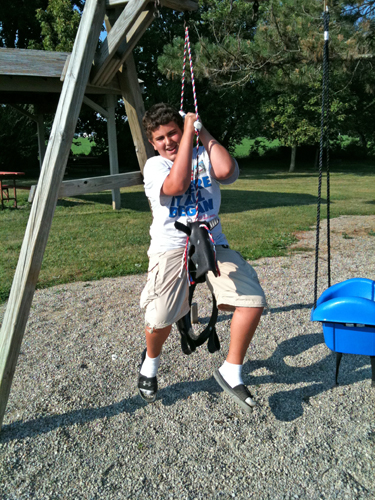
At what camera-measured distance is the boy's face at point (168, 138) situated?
8.54ft

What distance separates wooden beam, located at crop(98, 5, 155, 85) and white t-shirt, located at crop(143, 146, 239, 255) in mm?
676

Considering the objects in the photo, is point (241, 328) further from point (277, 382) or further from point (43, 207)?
point (43, 207)

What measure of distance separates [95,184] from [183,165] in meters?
0.81

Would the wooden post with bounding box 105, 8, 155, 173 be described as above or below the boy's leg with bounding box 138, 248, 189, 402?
above

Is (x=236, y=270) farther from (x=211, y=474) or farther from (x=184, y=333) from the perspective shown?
(x=211, y=474)

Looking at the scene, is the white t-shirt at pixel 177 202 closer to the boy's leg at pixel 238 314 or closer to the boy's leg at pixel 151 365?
the boy's leg at pixel 238 314

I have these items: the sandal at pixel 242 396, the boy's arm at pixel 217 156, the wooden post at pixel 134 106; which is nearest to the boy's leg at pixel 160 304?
the sandal at pixel 242 396

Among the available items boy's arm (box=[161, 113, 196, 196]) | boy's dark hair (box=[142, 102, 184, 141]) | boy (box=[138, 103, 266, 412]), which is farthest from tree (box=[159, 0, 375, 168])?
boy's arm (box=[161, 113, 196, 196])

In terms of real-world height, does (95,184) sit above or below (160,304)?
above

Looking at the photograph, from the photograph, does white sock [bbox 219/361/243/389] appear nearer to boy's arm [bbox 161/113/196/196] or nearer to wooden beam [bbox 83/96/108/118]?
boy's arm [bbox 161/113/196/196]

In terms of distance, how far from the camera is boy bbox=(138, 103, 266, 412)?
2455 millimetres

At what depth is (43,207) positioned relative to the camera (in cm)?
235

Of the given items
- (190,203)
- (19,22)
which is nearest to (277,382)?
(190,203)

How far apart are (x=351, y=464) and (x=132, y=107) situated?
2.53m
